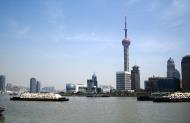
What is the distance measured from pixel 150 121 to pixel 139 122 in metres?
2.85

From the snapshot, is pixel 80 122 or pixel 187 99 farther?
pixel 187 99

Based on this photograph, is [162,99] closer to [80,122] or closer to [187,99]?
[187,99]

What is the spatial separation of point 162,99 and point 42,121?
13236cm

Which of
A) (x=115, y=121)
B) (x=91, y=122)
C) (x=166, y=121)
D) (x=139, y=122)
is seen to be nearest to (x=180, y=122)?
(x=166, y=121)

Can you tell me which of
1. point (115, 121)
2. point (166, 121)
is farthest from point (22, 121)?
point (166, 121)

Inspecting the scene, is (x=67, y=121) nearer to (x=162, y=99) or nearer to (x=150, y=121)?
(x=150, y=121)

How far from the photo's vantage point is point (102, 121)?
252 feet

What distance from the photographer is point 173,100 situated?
19712 centimetres

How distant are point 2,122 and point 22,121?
4322mm

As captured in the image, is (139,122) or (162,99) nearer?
(139,122)

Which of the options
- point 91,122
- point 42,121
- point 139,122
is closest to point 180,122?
point 139,122

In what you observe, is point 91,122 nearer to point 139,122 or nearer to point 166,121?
point 139,122

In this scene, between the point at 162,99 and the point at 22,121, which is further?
the point at 162,99

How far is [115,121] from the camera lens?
7731 centimetres
